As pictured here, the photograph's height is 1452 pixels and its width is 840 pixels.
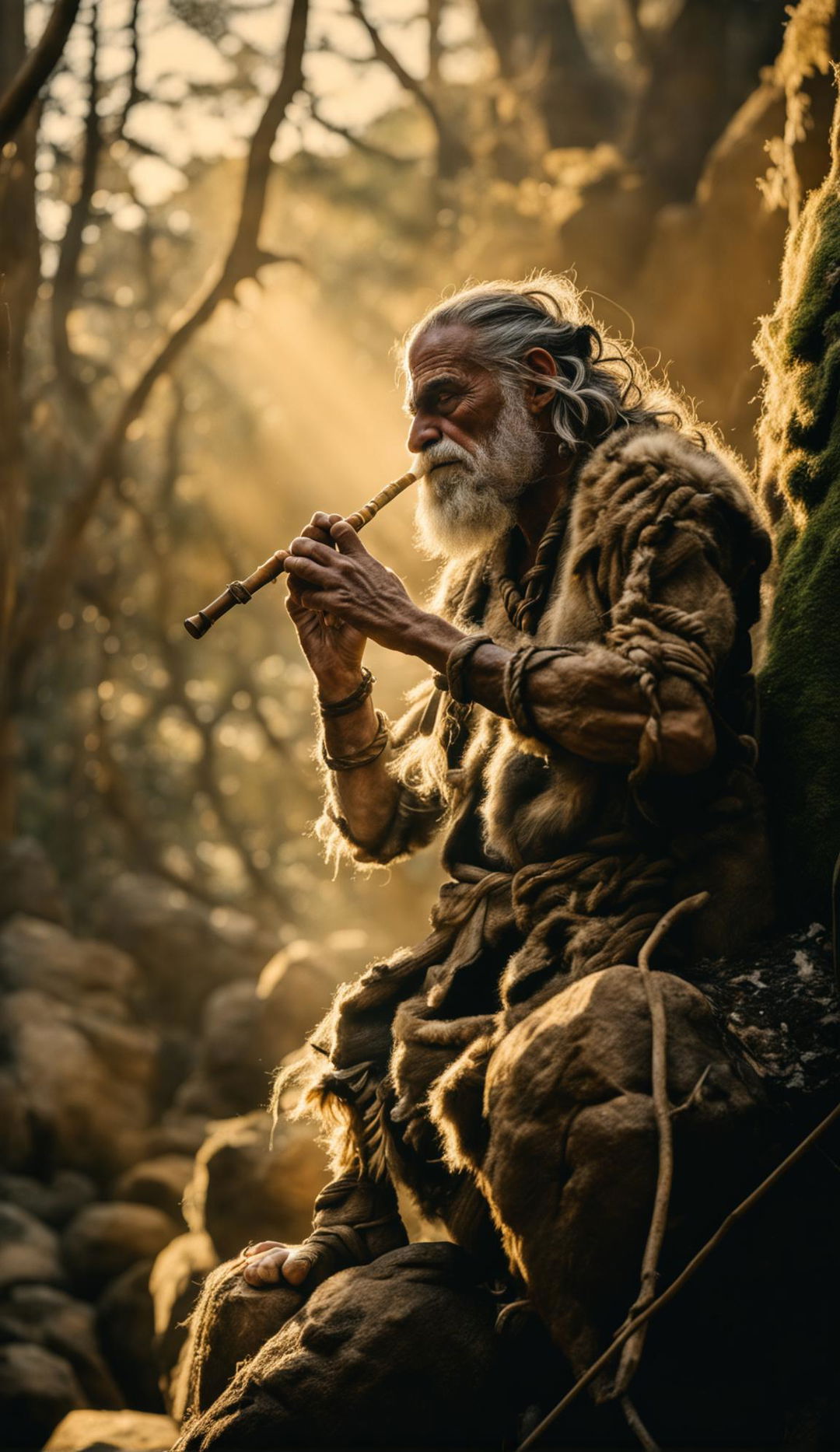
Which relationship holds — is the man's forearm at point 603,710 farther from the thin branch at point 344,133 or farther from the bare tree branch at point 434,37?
the bare tree branch at point 434,37

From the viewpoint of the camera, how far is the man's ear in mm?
3316

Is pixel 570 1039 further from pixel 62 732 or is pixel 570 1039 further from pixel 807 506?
pixel 62 732

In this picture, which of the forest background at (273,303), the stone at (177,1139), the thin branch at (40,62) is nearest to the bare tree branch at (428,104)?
the forest background at (273,303)

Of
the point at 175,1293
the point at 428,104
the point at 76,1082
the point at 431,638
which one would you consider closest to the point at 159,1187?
the point at 76,1082

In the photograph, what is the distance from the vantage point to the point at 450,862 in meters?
3.33

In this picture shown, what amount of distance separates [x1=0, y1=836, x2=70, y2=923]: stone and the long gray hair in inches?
355

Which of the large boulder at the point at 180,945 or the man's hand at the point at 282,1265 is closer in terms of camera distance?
the man's hand at the point at 282,1265

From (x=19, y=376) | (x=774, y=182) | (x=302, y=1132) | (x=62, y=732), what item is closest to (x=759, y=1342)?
(x=302, y=1132)

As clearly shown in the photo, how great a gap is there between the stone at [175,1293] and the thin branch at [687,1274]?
341 centimetres

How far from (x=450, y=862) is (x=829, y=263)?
1.76 m

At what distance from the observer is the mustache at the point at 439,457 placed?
10.9ft

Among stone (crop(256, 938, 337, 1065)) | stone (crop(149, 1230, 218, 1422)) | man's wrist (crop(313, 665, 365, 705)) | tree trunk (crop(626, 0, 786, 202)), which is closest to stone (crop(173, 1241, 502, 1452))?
man's wrist (crop(313, 665, 365, 705))

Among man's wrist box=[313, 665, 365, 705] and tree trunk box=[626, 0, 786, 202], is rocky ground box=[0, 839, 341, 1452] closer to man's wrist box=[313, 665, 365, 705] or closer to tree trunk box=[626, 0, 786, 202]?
man's wrist box=[313, 665, 365, 705]

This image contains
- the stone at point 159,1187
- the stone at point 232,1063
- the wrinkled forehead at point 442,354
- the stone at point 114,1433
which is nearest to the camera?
the wrinkled forehead at point 442,354
